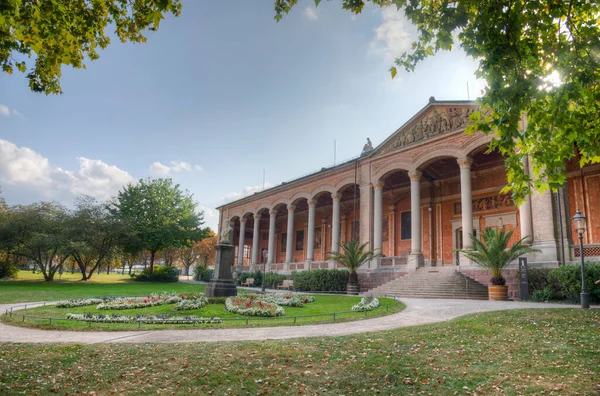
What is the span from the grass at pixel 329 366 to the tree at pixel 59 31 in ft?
15.4

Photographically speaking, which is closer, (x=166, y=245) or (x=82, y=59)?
(x=82, y=59)

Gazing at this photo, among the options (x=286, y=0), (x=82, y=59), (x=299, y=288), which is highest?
(x=286, y=0)

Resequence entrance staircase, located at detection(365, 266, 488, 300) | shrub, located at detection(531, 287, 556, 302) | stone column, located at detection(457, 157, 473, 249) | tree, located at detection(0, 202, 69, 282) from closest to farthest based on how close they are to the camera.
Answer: shrub, located at detection(531, 287, 556, 302)
entrance staircase, located at detection(365, 266, 488, 300)
stone column, located at detection(457, 157, 473, 249)
tree, located at detection(0, 202, 69, 282)

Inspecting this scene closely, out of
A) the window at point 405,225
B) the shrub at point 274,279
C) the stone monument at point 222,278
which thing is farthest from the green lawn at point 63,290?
the window at point 405,225

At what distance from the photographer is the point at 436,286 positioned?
1808 cm

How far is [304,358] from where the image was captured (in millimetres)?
5863

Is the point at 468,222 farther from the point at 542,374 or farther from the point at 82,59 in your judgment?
the point at 82,59

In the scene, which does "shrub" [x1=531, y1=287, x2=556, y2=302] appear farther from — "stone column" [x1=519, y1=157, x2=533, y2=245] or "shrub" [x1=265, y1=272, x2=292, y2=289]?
"shrub" [x1=265, y1=272, x2=292, y2=289]

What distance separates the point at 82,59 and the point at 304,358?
687 cm

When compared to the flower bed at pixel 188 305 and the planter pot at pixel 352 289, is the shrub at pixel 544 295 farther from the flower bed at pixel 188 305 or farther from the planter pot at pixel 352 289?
the flower bed at pixel 188 305

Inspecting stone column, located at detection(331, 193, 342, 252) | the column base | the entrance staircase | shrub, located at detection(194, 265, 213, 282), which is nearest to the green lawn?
stone column, located at detection(331, 193, 342, 252)

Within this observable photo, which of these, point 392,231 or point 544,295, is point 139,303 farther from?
point 392,231

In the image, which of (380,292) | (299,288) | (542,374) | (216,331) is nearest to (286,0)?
(542,374)

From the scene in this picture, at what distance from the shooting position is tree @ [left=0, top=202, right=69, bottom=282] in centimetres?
2897
